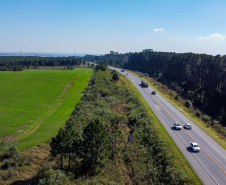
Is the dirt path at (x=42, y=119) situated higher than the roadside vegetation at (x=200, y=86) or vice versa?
the roadside vegetation at (x=200, y=86)

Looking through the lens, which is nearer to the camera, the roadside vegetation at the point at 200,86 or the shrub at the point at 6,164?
the shrub at the point at 6,164

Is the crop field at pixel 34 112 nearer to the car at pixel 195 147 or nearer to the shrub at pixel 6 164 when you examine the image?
the shrub at pixel 6 164

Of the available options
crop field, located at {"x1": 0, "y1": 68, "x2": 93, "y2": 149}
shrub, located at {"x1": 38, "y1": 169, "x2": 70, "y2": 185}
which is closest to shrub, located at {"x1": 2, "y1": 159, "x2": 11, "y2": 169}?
crop field, located at {"x1": 0, "y1": 68, "x2": 93, "y2": 149}

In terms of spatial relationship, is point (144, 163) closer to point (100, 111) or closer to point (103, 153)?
point (103, 153)

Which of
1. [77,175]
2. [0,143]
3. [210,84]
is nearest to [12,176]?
[77,175]

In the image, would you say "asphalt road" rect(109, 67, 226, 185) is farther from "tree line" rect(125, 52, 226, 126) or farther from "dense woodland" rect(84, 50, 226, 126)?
"tree line" rect(125, 52, 226, 126)

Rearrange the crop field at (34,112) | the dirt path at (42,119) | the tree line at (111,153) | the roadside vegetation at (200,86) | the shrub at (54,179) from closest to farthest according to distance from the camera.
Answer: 1. the shrub at (54,179)
2. the tree line at (111,153)
3. the crop field at (34,112)
4. the dirt path at (42,119)
5. the roadside vegetation at (200,86)

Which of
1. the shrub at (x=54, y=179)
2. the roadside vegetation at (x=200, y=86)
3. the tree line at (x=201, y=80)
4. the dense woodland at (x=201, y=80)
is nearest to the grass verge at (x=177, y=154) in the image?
the roadside vegetation at (x=200, y=86)

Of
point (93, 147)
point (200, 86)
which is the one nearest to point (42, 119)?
point (93, 147)
